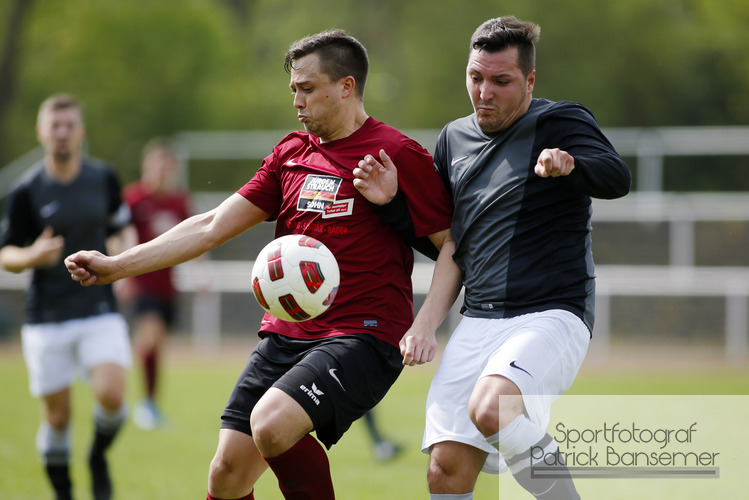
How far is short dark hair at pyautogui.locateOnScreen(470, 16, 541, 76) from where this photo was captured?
4035mm

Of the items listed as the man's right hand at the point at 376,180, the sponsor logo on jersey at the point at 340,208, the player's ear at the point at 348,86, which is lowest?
the sponsor logo on jersey at the point at 340,208

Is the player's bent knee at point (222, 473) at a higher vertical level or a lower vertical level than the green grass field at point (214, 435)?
higher

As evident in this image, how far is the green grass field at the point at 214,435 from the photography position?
6.36m

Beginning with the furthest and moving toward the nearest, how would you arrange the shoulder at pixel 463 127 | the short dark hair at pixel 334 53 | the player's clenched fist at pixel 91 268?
the shoulder at pixel 463 127
the short dark hair at pixel 334 53
the player's clenched fist at pixel 91 268

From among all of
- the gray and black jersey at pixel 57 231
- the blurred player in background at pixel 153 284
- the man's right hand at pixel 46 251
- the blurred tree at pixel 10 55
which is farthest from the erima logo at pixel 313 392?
the blurred tree at pixel 10 55

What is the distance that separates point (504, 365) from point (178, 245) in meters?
1.61

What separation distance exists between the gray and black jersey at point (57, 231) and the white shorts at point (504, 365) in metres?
2.99

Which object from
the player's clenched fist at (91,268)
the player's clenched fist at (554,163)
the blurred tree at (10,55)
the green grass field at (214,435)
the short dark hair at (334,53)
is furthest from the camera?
the blurred tree at (10,55)

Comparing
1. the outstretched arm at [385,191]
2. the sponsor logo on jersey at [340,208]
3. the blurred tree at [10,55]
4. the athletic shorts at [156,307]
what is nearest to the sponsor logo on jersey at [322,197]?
the sponsor logo on jersey at [340,208]

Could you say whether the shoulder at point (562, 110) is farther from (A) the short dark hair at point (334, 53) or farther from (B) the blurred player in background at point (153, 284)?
(B) the blurred player in background at point (153, 284)

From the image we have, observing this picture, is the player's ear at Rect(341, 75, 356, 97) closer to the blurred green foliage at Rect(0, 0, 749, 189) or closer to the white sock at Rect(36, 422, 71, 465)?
the white sock at Rect(36, 422, 71, 465)

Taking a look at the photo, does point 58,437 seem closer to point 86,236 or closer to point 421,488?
point 86,236

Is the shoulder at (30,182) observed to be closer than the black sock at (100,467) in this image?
No

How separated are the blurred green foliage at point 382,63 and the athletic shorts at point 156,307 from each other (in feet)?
47.0
